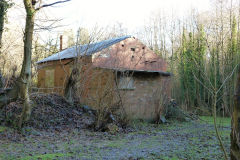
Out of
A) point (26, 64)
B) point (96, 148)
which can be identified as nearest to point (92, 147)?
point (96, 148)

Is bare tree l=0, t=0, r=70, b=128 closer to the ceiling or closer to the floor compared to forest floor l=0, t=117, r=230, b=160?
closer to the ceiling

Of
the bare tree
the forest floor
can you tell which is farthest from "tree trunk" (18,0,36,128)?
the forest floor

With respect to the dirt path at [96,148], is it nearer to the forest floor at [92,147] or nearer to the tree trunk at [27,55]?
the forest floor at [92,147]

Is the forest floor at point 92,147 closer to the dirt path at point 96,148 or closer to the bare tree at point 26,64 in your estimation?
the dirt path at point 96,148

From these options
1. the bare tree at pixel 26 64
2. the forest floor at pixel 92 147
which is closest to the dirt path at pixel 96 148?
the forest floor at pixel 92 147

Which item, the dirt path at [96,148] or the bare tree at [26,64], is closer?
the dirt path at [96,148]

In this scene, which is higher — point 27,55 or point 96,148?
point 27,55

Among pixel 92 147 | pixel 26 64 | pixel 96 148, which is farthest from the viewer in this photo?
pixel 26 64

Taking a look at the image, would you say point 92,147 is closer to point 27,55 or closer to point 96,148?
point 96,148

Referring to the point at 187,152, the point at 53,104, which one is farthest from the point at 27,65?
the point at 187,152

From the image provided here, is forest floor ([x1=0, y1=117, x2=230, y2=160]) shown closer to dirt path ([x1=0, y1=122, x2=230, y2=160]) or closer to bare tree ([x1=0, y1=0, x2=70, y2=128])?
dirt path ([x1=0, y1=122, x2=230, y2=160])

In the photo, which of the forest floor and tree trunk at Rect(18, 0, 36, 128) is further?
tree trunk at Rect(18, 0, 36, 128)

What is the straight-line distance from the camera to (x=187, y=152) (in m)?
6.88

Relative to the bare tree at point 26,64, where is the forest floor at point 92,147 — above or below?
below
